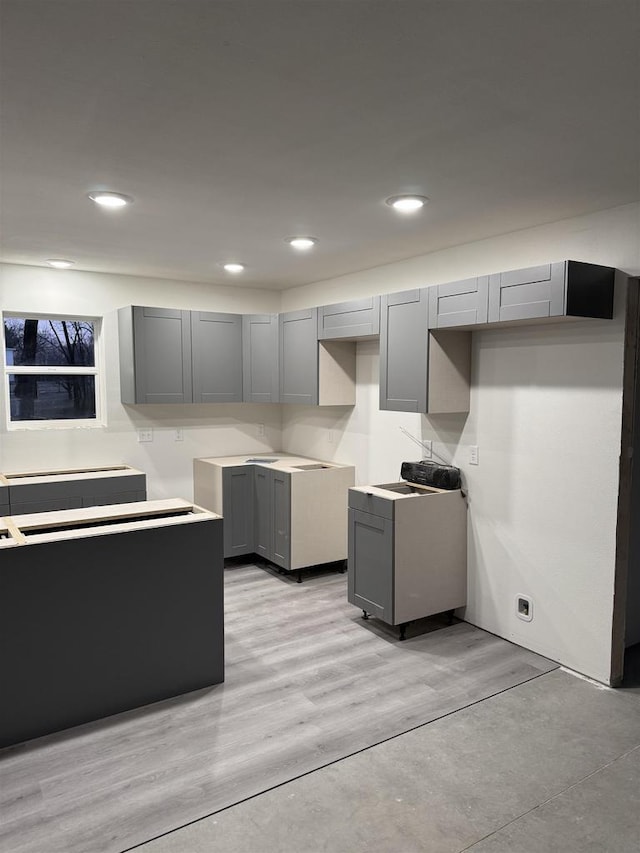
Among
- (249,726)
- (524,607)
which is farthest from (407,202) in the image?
(249,726)

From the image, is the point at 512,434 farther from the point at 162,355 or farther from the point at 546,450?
the point at 162,355

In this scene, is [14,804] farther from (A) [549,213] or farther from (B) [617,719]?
(A) [549,213]

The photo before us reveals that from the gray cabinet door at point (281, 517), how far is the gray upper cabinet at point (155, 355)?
1027mm

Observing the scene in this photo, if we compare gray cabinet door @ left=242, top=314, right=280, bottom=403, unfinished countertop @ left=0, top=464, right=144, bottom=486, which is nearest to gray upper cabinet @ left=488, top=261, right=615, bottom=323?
gray cabinet door @ left=242, top=314, right=280, bottom=403

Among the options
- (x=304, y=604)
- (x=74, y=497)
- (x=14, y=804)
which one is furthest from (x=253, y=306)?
(x=14, y=804)

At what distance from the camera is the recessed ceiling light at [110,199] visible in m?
A: 2.67

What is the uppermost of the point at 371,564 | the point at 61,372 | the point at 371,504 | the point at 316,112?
the point at 316,112

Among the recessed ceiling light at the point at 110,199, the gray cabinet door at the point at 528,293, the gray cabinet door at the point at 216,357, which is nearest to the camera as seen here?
the recessed ceiling light at the point at 110,199

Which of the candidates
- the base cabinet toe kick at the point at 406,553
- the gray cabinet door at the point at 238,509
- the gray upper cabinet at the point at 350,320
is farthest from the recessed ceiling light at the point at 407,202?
the gray cabinet door at the point at 238,509

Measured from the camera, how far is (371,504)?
363cm

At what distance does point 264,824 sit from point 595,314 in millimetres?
2543

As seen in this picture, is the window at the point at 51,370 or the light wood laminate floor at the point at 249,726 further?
the window at the point at 51,370

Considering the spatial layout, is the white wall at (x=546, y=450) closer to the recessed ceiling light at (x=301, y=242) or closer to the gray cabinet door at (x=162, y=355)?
the recessed ceiling light at (x=301, y=242)

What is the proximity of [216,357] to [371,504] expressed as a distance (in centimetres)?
209
